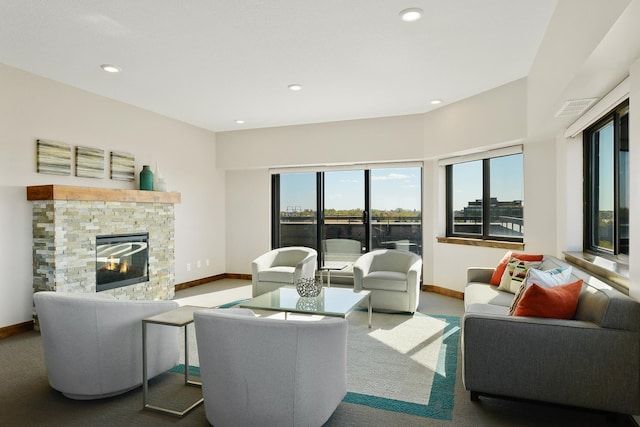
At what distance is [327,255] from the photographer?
698 cm

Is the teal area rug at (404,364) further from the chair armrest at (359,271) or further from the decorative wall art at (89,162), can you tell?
the decorative wall art at (89,162)

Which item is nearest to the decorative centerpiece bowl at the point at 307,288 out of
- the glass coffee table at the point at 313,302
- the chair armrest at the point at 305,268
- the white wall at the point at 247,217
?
the glass coffee table at the point at 313,302

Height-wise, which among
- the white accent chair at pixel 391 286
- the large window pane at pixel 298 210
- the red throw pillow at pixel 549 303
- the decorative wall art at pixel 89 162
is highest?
the decorative wall art at pixel 89 162

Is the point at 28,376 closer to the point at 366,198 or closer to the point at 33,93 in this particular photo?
the point at 33,93

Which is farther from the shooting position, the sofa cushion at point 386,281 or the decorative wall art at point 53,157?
the sofa cushion at point 386,281

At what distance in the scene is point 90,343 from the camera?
2.55 meters

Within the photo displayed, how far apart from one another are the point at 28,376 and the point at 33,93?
115 inches

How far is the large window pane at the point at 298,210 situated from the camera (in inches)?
277

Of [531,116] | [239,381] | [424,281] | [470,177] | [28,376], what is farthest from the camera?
[424,281]

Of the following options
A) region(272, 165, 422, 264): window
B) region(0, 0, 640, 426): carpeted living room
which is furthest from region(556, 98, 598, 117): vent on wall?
region(272, 165, 422, 264): window

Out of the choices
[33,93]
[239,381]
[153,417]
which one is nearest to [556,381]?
[239,381]

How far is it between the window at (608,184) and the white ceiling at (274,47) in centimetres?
96

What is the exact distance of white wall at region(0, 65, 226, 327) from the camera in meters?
4.07

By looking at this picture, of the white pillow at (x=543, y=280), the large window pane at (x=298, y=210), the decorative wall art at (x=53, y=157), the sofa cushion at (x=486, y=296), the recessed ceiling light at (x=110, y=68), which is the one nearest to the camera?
the white pillow at (x=543, y=280)
